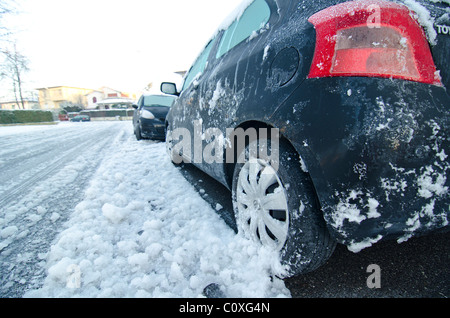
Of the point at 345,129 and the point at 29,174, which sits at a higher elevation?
the point at 345,129

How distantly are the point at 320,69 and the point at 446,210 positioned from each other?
0.76 metres

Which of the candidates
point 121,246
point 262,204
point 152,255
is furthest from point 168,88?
point 262,204

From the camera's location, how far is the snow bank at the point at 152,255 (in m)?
1.25

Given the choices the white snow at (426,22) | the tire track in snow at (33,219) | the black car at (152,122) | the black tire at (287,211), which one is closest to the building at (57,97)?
the black car at (152,122)

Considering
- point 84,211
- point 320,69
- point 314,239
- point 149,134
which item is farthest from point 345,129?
point 149,134

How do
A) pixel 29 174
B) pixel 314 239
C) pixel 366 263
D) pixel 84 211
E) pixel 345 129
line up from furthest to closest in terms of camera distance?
pixel 29 174 < pixel 84 211 < pixel 366 263 < pixel 314 239 < pixel 345 129

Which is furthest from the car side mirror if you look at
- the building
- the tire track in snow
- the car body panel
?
the building

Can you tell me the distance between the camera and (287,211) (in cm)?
113

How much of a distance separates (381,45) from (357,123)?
1.07 ft

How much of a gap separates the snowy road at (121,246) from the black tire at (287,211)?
0.50ft

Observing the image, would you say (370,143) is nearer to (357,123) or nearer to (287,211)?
(357,123)

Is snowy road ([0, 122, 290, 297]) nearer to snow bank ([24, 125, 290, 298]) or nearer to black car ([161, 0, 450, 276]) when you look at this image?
snow bank ([24, 125, 290, 298])

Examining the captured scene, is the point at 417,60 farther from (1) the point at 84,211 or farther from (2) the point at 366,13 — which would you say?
(1) the point at 84,211

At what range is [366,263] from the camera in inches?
54.5
